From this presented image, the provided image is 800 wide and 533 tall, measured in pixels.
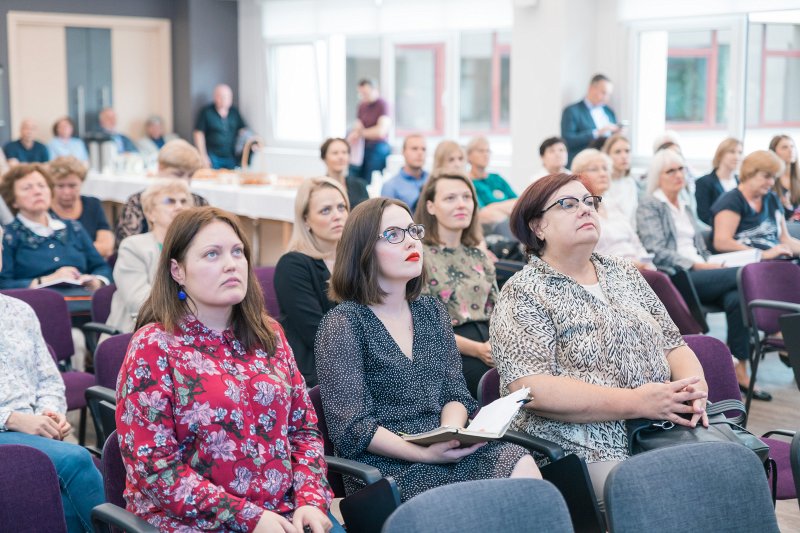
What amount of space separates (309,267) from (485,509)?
1841 millimetres

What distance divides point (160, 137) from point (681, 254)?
27.9 ft

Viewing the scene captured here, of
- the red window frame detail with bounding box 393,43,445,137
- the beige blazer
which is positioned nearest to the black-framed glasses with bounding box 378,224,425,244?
the beige blazer

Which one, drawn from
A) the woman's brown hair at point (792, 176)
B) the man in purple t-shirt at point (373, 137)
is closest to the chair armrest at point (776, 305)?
the woman's brown hair at point (792, 176)

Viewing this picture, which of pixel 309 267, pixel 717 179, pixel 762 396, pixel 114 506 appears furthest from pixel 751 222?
pixel 114 506

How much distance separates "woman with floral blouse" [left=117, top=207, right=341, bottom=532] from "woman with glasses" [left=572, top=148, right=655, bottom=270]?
10.9 ft

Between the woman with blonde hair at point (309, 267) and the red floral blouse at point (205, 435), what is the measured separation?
3.39 feet

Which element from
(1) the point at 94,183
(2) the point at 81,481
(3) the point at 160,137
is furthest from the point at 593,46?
(2) the point at 81,481

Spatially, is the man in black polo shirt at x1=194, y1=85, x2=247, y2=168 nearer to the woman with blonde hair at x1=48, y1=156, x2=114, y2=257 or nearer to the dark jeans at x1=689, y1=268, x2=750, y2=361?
the woman with blonde hair at x1=48, y1=156, x2=114, y2=257

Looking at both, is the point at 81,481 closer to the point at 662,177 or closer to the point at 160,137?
the point at 662,177

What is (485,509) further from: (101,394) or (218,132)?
(218,132)

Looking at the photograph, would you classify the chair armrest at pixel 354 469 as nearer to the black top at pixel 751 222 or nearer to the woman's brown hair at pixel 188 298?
the woman's brown hair at pixel 188 298

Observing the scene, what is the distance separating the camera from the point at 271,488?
2.28 m

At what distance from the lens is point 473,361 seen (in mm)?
3689

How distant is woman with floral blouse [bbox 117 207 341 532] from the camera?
2162 millimetres
